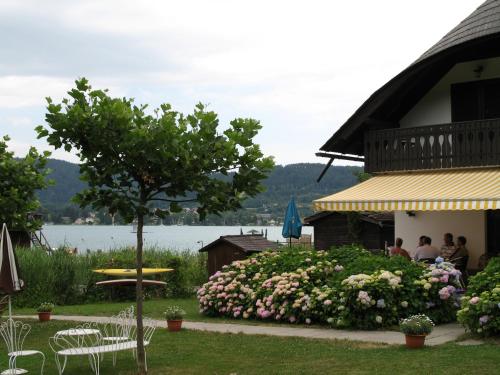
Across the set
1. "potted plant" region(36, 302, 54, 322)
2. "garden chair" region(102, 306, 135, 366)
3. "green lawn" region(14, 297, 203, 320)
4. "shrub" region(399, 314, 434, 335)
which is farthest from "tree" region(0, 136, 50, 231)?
"shrub" region(399, 314, 434, 335)

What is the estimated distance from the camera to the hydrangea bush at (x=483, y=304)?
10.9 metres

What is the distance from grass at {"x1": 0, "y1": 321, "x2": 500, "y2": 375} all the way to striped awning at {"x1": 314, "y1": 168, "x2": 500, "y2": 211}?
418cm

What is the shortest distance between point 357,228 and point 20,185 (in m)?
14.8

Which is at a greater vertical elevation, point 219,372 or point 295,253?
point 295,253

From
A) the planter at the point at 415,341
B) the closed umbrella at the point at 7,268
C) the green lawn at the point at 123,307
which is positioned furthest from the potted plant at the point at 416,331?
the green lawn at the point at 123,307

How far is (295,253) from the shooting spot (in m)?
15.8

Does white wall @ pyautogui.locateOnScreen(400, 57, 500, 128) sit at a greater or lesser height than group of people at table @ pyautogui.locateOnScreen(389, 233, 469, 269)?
greater

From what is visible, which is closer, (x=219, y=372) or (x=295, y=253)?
(x=219, y=372)

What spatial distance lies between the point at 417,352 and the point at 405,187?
6776 mm

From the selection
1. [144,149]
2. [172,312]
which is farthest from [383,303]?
[144,149]

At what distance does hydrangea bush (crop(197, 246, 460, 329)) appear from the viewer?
41.9 feet

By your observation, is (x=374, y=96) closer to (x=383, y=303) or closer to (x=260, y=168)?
(x=383, y=303)

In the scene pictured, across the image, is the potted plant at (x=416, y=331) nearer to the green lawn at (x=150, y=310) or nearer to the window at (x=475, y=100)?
the green lawn at (x=150, y=310)

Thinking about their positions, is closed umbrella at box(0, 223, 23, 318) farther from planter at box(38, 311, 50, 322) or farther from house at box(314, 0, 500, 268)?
house at box(314, 0, 500, 268)
